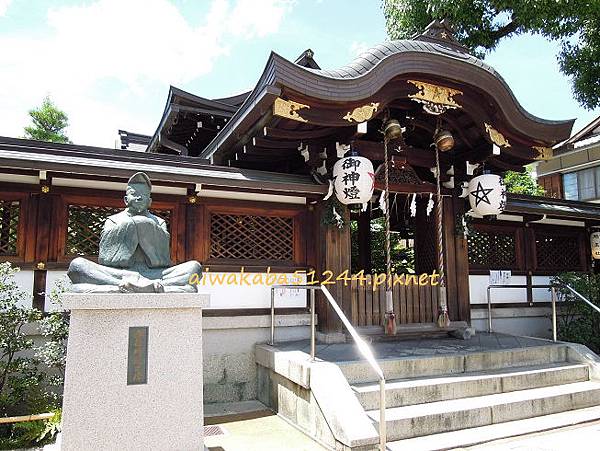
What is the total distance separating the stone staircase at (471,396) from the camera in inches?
192

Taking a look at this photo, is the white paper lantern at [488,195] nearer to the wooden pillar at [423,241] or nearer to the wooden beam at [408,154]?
the wooden beam at [408,154]

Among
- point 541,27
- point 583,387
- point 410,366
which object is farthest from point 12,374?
point 541,27

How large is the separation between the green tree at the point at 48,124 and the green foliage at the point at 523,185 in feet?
75.8

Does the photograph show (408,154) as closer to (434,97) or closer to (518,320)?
(434,97)

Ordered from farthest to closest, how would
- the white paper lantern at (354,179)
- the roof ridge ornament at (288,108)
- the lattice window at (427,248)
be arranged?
1. the lattice window at (427,248)
2. the white paper lantern at (354,179)
3. the roof ridge ornament at (288,108)

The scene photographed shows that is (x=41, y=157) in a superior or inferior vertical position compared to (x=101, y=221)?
superior

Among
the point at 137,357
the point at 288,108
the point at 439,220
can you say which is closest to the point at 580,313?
the point at 439,220

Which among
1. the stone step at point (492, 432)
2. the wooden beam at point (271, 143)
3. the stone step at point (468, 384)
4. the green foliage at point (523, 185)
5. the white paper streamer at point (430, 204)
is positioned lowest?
the stone step at point (492, 432)

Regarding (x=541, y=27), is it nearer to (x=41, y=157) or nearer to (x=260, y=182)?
(x=260, y=182)

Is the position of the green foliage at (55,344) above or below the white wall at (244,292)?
below

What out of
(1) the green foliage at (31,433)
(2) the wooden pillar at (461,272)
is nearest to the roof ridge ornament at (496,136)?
(2) the wooden pillar at (461,272)

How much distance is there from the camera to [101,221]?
6625 millimetres

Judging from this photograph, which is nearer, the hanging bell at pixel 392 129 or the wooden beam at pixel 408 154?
the hanging bell at pixel 392 129

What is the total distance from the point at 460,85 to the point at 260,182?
3.82m
